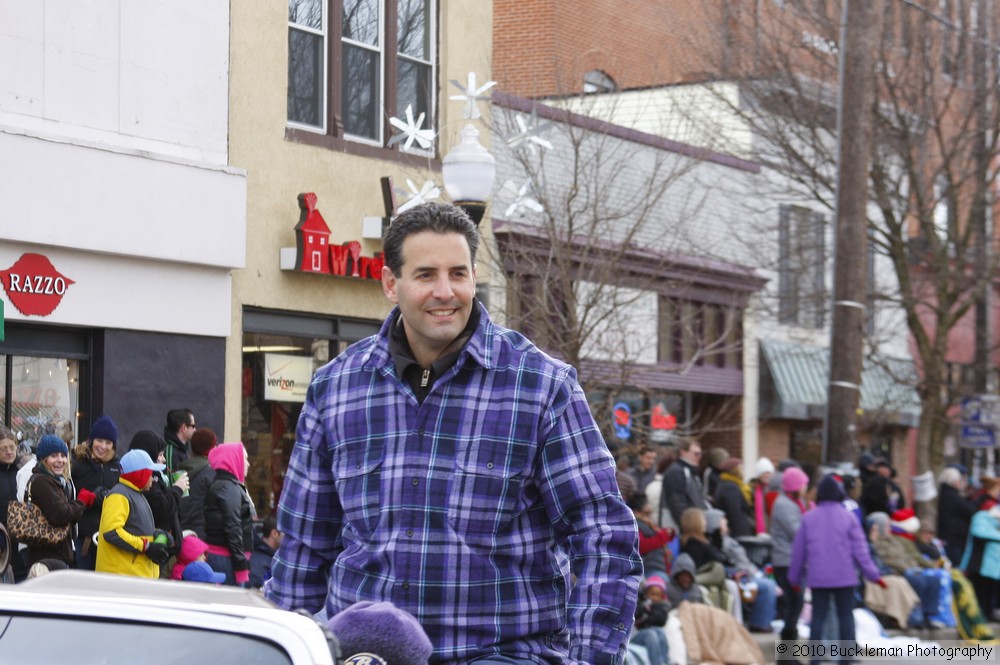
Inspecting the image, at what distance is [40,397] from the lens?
45.9ft

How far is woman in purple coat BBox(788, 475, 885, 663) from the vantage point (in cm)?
1295

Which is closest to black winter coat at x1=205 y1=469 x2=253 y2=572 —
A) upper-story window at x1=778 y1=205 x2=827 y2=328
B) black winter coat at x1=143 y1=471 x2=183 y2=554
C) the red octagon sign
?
black winter coat at x1=143 y1=471 x2=183 y2=554

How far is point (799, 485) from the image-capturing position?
14.9 meters

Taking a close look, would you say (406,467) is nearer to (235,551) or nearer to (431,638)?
(431,638)

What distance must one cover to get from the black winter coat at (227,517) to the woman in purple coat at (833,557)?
4795mm

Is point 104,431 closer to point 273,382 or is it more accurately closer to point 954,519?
point 273,382

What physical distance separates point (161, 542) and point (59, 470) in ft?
3.35

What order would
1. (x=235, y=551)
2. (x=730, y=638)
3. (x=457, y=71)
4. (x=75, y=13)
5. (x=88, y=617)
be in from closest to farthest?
(x=88, y=617), (x=235, y=551), (x=730, y=638), (x=75, y=13), (x=457, y=71)

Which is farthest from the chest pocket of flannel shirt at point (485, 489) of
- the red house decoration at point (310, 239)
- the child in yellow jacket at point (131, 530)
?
the red house decoration at point (310, 239)

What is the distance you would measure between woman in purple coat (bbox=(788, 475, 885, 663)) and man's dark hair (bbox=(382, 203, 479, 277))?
936 centimetres

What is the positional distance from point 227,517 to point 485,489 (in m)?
7.61

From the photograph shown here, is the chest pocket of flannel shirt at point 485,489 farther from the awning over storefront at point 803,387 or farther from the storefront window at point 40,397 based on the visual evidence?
the awning over storefront at point 803,387

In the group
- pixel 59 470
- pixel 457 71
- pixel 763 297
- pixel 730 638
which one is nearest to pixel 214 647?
pixel 59 470

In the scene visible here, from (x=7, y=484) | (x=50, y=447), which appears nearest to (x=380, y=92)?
(x=7, y=484)
